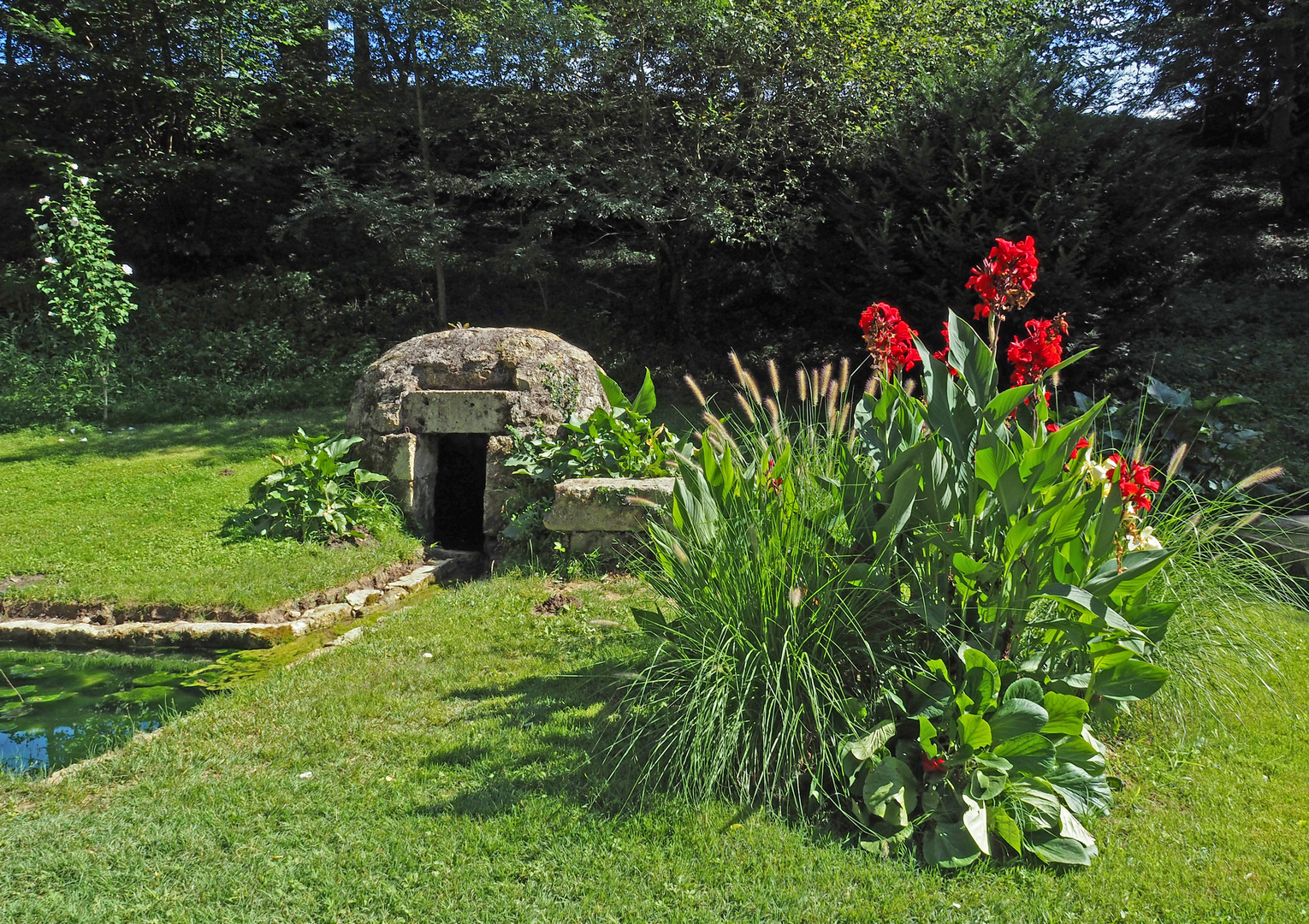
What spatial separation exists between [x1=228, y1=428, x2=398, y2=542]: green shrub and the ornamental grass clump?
3.98 meters

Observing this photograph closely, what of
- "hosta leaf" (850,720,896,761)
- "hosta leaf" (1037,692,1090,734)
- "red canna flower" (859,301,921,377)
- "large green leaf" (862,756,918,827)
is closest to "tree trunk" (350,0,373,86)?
"red canna flower" (859,301,921,377)

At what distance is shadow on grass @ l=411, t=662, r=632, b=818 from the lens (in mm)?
3166

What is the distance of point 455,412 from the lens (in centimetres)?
721

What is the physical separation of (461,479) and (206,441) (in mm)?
3411

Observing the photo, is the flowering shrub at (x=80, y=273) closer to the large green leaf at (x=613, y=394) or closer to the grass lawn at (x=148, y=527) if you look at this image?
the grass lawn at (x=148, y=527)

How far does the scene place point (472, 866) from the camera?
2.79 m

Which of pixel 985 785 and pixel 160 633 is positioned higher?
pixel 985 785

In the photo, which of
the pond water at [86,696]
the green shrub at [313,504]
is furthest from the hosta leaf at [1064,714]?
the green shrub at [313,504]

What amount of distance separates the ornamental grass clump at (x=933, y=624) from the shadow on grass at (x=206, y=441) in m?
7.03

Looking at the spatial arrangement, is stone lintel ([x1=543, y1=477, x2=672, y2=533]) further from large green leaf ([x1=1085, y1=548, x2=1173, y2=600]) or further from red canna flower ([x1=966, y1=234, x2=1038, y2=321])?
large green leaf ([x1=1085, y1=548, x2=1173, y2=600])

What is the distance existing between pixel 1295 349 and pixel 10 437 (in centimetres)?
1423

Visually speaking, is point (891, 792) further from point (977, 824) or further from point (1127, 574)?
point (1127, 574)

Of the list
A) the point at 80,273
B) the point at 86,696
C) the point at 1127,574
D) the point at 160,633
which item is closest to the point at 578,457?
the point at 160,633

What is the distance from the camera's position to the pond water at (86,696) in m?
4.09
